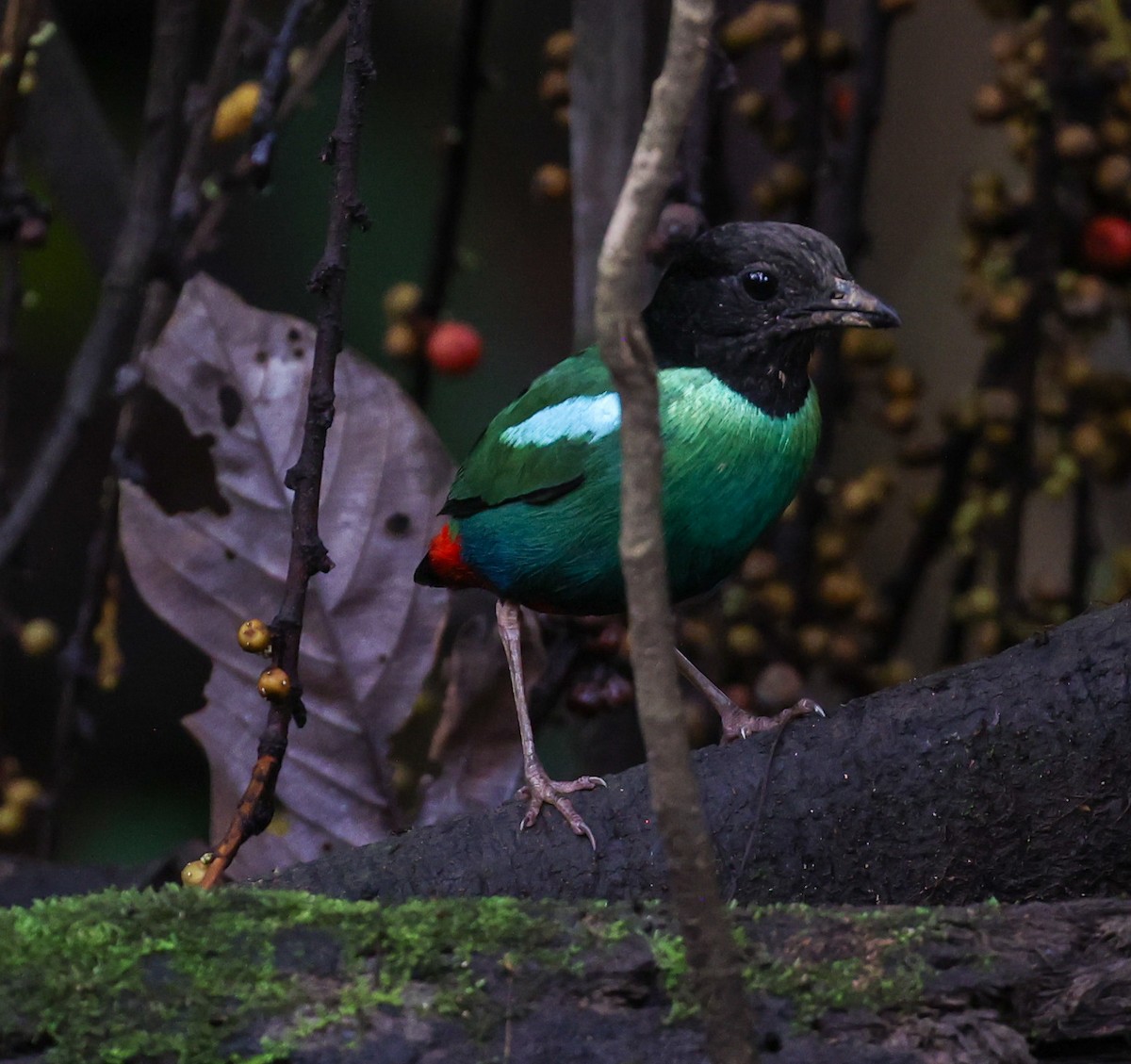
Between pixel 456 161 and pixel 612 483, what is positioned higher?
pixel 456 161

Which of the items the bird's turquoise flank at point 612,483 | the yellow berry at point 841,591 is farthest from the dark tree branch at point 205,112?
the yellow berry at point 841,591

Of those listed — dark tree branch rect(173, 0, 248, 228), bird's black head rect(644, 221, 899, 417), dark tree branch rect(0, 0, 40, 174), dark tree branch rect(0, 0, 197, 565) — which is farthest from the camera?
dark tree branch rect(173, 0, 248, 228)

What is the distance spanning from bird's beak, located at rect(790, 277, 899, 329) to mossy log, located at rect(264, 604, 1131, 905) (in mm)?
606

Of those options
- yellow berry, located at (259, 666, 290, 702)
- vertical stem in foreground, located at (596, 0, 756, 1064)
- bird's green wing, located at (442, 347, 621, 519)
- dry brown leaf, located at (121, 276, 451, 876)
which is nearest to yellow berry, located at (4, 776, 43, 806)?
dry brown leaf, located at (121, 276, 451, 876)

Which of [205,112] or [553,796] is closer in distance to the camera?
[553,796]

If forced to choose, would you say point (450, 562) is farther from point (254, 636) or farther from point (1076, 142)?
point (1076, 142)

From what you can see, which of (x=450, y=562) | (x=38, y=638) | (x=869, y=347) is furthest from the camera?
(x=869, y=347)

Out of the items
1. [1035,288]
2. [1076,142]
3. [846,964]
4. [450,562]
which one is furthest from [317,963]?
[1076,142]

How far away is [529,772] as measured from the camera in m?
2.06

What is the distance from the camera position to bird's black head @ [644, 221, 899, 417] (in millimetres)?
2273

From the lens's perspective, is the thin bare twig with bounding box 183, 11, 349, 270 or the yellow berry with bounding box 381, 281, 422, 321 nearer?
the thin bare twig with bounding box 183, 11, 349, 270

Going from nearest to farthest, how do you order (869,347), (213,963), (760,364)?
1. (213,963)
2. (760,364)
3. (869,347)

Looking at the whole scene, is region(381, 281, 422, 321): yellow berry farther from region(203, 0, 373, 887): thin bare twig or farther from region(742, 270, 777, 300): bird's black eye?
region(203, 0, 373, 887): thin bare twig

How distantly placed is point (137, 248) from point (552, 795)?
4.73ft
